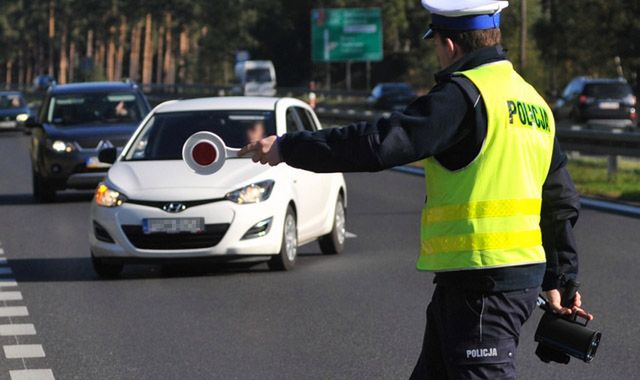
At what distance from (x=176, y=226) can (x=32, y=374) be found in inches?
184

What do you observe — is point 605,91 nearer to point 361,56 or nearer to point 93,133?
point 93,133

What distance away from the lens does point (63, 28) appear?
529 feet

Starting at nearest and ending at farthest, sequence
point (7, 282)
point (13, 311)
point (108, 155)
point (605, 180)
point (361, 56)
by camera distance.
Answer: point (13, 311), point (7, 282), point (108, 155), point (605, 180), point (361, 56)

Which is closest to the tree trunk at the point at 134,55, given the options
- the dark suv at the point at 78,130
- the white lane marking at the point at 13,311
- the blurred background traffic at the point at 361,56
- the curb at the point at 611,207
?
the blurred background traffic at the point at 361,56

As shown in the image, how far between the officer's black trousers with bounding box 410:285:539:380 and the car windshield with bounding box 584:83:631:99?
37653 millimetres

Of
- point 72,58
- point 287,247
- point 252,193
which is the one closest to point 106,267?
point 252,193

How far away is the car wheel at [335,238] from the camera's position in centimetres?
1573

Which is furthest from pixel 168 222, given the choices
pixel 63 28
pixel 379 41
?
pixel 63 28

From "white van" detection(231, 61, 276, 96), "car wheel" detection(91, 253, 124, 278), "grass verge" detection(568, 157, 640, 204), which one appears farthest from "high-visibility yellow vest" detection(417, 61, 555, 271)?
"white van" detection(231, 61, 276, 96)

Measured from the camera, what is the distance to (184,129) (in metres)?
15.3

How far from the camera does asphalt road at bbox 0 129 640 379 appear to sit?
934cm

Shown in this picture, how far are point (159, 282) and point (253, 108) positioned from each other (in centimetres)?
221

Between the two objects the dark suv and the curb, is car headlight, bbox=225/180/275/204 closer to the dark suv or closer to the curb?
the curb

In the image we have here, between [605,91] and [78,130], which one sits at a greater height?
[78,130]
